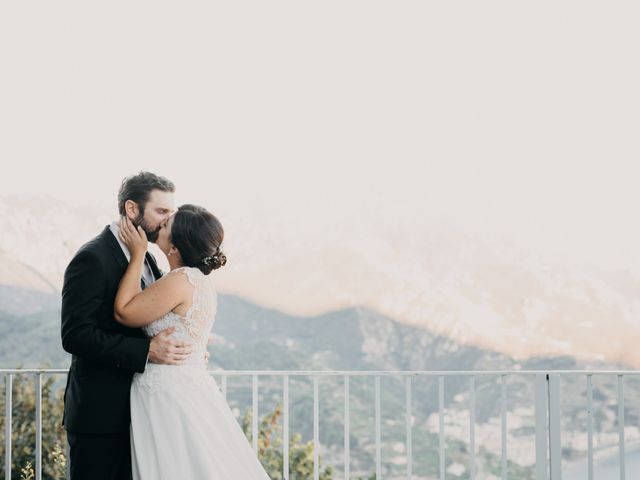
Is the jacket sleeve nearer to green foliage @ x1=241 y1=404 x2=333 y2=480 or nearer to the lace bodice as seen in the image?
the lace bodice

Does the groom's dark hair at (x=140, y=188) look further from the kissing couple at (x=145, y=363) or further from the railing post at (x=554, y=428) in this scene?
the railing post at (x=554, y=428)

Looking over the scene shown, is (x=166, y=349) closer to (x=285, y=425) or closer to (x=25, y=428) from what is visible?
(x=285, y=425)

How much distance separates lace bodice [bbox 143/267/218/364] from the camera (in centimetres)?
239

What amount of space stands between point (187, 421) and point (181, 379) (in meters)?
0.12

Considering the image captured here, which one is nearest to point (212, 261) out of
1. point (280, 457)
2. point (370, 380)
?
point (280, 457)

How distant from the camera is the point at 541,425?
12.3ft

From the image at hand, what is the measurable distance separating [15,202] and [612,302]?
31.9ft

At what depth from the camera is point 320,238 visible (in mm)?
14094

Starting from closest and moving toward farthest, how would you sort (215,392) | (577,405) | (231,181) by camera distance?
1. (215,392)
2. (577,405)
3. (231,181)

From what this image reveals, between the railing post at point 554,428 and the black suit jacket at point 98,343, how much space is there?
1971 millimetres

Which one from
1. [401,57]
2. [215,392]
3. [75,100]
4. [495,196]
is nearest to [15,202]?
[75,100]

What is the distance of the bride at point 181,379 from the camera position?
7.65ft

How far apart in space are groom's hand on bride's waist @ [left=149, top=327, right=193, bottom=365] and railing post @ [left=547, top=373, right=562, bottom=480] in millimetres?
1845

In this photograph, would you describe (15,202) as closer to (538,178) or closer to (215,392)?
(538,178)
